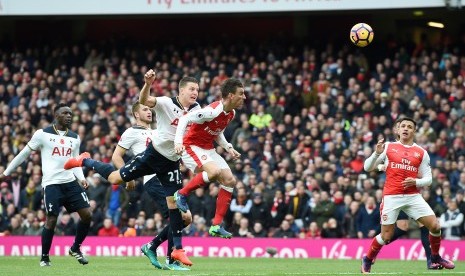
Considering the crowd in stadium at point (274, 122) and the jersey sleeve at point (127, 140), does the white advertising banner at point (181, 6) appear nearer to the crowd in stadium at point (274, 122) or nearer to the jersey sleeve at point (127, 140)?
the crowd in stadium at point (274, 122)

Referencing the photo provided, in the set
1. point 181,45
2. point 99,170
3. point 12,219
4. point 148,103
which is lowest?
point 12,219

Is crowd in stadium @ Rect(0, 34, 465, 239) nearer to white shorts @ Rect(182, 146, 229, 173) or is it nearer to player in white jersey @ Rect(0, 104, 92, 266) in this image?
player in white jersey @ Rect(0, 104, 92, 266)

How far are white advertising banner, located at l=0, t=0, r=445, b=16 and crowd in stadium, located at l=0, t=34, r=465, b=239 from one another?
1279 mm

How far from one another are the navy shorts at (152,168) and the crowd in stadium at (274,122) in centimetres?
835

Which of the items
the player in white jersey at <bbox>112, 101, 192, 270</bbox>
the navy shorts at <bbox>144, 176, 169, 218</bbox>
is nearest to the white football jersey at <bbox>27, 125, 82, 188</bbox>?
the player in white jersey at <bbox>112, 101, 192, 270</bbox>

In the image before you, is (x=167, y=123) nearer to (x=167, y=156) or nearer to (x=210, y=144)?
(x=167, y=156)

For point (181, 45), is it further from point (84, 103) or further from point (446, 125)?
point (446, 125)

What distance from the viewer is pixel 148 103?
47.8 feet

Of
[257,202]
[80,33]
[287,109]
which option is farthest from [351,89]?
[80,33]

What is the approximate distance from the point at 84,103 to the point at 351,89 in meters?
7.26

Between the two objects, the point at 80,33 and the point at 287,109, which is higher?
the point at 80,33

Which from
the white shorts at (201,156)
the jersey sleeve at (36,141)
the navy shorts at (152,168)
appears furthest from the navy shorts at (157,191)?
the jersey sleeve at (36,141)

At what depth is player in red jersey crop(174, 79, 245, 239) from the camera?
14.4 meters

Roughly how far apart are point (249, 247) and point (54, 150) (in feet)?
24.2
